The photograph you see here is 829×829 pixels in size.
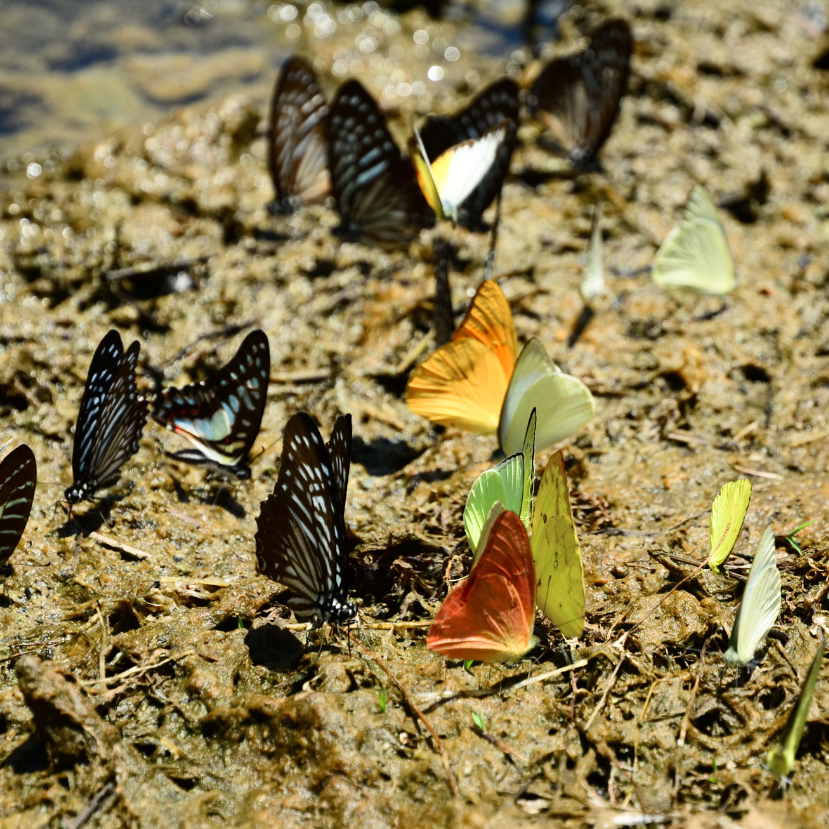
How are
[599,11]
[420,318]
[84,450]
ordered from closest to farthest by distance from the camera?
[84,450] → [420,318] → [599,11]

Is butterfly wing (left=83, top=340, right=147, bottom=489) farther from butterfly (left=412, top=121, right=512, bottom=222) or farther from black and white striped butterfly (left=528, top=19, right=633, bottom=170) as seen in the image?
black and white striped butterfly (left=528, top=19, right=633, bottom=170)

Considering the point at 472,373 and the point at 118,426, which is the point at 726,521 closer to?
the point at 472,373

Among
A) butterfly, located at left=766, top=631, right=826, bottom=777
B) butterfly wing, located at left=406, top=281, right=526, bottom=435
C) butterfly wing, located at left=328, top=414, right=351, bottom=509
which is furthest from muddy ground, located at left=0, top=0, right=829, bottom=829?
butterfly wing, located at left=328, top=414, right=351, bottom=509

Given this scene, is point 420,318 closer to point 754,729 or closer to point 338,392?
point 338,392

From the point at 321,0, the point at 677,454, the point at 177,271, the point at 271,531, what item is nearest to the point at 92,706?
the point at 271,531

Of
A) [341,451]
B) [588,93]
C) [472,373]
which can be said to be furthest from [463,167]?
[341,451]
